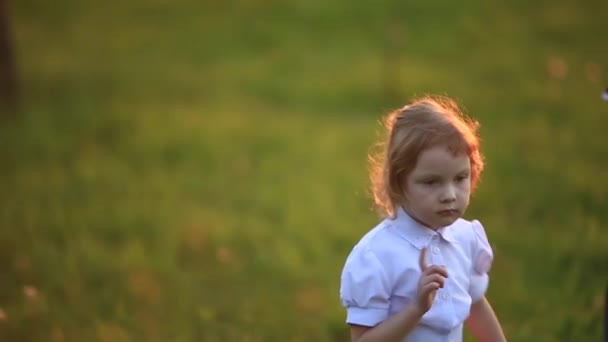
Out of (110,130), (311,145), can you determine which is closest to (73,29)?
(110,130)

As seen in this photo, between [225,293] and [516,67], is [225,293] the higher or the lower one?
the lower one

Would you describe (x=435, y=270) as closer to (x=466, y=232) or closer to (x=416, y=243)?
(x=416, y=243)

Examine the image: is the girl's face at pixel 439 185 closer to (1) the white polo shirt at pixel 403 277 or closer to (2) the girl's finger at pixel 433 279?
(1) the white polo shirt at pixel 403 277

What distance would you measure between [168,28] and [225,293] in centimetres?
795

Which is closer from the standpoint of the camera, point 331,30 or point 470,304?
point 470,304

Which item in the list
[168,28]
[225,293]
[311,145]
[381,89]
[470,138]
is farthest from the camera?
[168,28]

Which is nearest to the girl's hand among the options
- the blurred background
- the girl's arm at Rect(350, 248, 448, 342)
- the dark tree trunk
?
the girl's arm at Rect(350, 248, 448, 342)

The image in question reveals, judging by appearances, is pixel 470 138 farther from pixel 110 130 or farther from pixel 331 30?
pixel 331 30

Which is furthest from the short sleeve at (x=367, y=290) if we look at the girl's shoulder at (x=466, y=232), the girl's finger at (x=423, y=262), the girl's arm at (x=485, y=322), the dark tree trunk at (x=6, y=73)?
the dark tree trunk at (x=6, y=73)

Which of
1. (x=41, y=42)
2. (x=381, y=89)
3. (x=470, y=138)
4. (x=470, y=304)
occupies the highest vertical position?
(x=470, y=138)

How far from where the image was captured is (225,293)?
5.30m

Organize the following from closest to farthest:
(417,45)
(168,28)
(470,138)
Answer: (470,138)
(417,45)
(168,28)

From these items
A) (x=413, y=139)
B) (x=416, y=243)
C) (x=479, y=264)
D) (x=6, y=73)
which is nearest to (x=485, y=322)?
(x=479, y=264)

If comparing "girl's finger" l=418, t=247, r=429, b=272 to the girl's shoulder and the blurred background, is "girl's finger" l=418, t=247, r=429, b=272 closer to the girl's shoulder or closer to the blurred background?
the girl's shoulder
